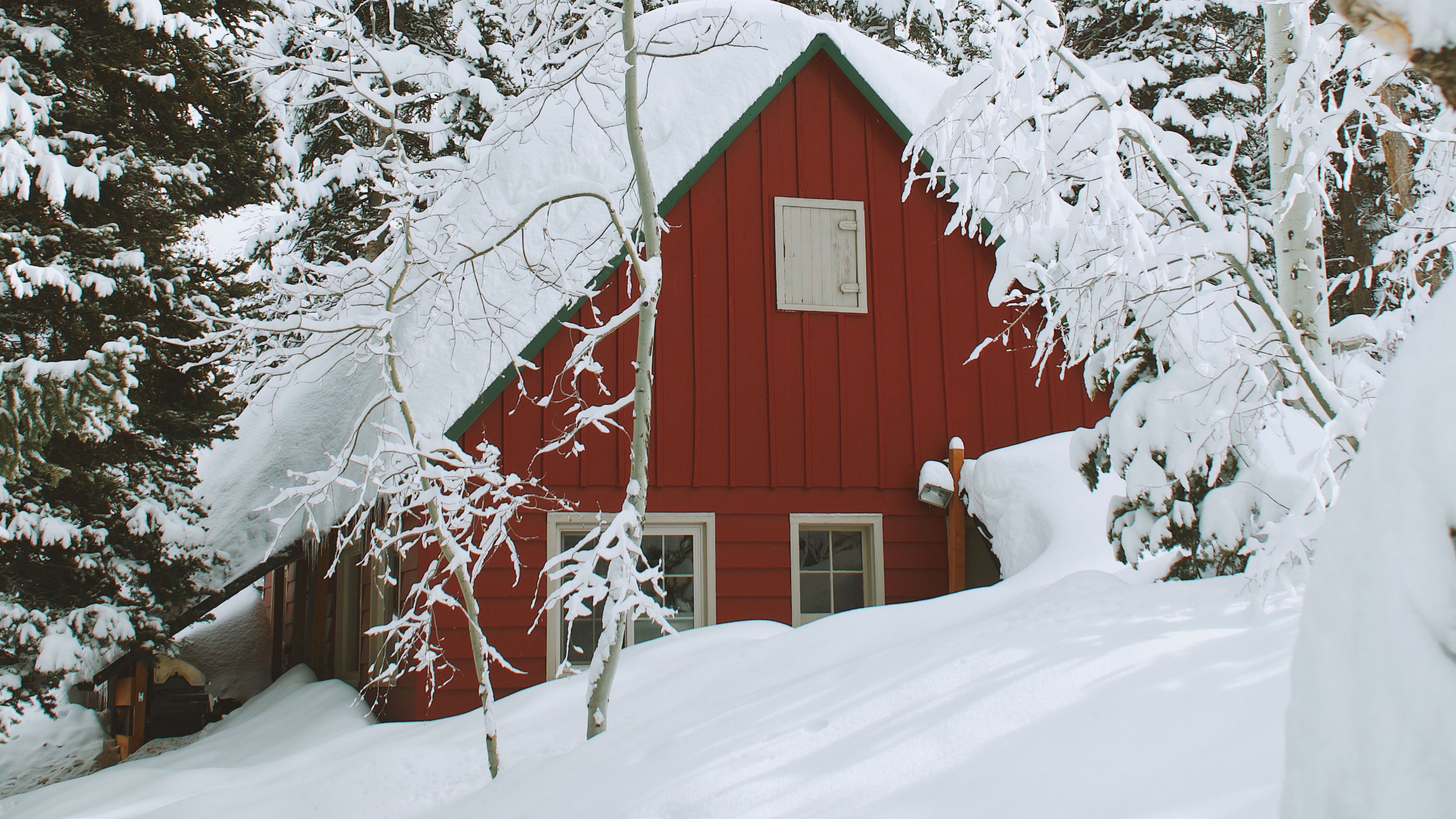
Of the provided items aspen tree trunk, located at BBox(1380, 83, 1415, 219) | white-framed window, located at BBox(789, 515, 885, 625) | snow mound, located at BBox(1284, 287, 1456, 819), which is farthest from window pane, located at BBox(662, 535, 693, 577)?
aspen tree trunk, located at BBox(1380, 83, 1415, 219)

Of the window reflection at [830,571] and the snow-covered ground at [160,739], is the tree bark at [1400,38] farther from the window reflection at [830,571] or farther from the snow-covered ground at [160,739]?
the snow-covered ground at [160,739]

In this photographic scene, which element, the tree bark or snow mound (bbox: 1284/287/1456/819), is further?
the tree bark

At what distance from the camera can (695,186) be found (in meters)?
9.41

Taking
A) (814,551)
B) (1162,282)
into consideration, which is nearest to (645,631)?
(814,551)

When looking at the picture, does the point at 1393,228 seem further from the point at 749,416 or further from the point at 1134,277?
the point at 1134,277

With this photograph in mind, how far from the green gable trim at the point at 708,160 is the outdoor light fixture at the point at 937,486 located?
308cm

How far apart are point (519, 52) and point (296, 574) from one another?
31.7ft

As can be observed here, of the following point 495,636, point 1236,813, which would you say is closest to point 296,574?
point 495,636

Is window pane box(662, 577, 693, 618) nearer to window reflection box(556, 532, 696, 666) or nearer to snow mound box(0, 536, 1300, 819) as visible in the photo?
window reflection box(556, 532, 696, 666)

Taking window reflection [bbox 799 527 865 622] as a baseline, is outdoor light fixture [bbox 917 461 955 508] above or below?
above

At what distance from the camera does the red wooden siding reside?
28.7 ft

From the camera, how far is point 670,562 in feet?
29.6

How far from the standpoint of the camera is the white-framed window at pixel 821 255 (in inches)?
374

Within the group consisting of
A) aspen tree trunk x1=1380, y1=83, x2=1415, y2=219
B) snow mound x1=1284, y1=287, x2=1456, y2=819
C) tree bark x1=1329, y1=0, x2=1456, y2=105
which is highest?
→ aspen tree trunk x1=1380, y1=83, x2=1415, y2=219
